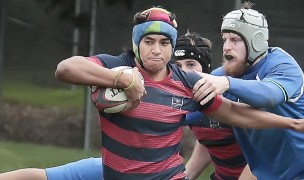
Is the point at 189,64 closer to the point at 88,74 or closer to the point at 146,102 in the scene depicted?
the point at 146,102

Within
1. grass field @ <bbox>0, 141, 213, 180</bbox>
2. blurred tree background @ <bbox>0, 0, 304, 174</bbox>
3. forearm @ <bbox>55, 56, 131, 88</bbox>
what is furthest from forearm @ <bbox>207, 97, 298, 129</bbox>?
blurred tree background @ <bbox>0, 0, 304, 174</bbox>

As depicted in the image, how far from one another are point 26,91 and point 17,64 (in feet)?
1.27

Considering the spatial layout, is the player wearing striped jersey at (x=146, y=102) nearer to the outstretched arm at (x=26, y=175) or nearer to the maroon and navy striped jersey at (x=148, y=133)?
the maroon and navy striped jersey at (x=148, y=133)

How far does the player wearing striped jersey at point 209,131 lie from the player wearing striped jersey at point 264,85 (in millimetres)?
433

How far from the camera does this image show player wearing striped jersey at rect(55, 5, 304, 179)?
162 inches

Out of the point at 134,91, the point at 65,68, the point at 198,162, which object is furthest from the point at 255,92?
the point at 198,162

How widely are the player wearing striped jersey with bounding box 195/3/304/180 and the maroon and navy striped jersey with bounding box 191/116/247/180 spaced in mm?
427

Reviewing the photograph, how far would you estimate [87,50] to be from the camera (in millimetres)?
10984

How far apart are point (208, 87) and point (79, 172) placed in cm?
112

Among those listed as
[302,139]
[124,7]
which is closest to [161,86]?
[302,139]

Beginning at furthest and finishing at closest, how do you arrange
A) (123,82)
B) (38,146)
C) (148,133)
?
1. (38,146)
2. (148,133)
3. (123,82)

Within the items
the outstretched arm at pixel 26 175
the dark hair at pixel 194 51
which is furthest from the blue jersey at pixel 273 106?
the outstretched arm at pixel 26 175

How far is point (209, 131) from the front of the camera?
17.5ft

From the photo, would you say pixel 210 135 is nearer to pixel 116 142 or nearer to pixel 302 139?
pixel 302 139
